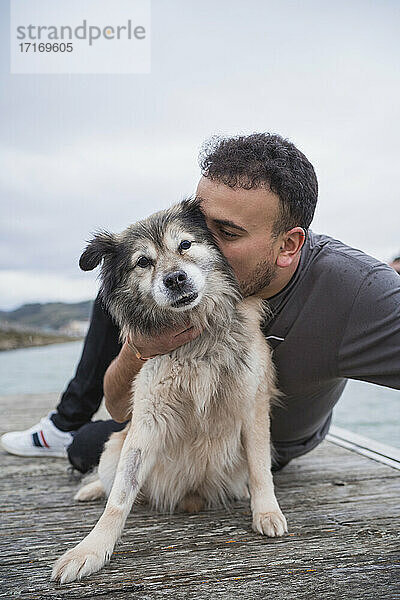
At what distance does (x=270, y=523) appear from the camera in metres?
1.56

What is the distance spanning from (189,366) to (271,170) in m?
0.65

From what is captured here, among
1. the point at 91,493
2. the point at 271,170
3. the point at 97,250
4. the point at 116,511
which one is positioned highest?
the point at 271,170

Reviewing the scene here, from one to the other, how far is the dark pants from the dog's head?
0.49 meters

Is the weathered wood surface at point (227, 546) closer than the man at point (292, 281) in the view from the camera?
Yes

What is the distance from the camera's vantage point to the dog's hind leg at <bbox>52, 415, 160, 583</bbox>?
133 centimetres

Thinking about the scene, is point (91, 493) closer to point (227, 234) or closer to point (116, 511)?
point (116, 511)

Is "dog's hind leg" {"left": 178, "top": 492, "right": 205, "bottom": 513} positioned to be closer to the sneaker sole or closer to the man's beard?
the man's beard

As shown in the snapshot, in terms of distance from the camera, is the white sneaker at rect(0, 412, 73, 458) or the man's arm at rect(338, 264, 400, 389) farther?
the white sneaker at rect(0, 412, 73, 458)

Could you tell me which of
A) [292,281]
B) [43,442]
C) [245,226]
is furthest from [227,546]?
[43,442]

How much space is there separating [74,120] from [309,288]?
287cm

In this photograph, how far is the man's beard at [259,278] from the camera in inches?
66.2

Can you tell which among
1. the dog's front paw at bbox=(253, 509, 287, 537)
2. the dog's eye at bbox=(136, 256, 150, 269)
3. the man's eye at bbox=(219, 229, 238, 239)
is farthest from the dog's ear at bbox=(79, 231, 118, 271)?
the dog's front paw at bbox=(253, 509, 287, 537)

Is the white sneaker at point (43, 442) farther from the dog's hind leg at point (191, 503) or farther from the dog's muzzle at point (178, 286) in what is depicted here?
the dog's muzzle at point (178, 286)

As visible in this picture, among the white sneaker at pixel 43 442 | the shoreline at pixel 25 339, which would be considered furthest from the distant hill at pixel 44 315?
the white sneaker at pixel 43 442
